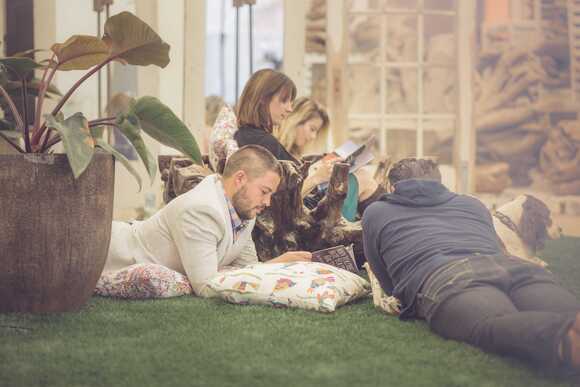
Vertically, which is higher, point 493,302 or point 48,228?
point 48,228

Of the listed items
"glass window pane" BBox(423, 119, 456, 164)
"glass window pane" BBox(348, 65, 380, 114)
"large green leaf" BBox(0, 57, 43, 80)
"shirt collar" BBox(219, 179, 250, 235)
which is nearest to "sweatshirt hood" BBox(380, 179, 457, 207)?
"shirt collar" BBox(219, 179, 250, 235)

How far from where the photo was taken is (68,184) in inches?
91.1

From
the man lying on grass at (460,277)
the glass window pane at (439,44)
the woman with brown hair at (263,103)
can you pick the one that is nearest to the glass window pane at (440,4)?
the glass window pane at (439,44)

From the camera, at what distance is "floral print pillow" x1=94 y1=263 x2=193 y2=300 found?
107 inches

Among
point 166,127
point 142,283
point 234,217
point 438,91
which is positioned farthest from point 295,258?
point 438,91

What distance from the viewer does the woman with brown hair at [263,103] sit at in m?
3.69

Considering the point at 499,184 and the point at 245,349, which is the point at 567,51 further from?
the point at 245,349

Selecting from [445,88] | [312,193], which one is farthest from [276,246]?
[445,88]

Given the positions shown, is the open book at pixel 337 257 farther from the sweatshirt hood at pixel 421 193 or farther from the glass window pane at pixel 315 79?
the glass window pane at pixel 315 79

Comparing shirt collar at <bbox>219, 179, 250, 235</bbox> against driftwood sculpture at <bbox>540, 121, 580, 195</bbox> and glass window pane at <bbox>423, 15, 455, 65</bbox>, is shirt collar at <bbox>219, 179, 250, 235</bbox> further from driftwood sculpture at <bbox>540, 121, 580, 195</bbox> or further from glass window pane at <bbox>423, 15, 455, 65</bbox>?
driftwood sculpture at <bbox>540, 121, 580, 195</bbox>

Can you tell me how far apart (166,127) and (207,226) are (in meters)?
0.44

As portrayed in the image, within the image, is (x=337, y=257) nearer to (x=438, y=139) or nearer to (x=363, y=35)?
(x=438, y=139)

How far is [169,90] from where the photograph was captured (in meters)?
6.16

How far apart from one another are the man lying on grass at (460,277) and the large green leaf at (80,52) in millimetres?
1003
